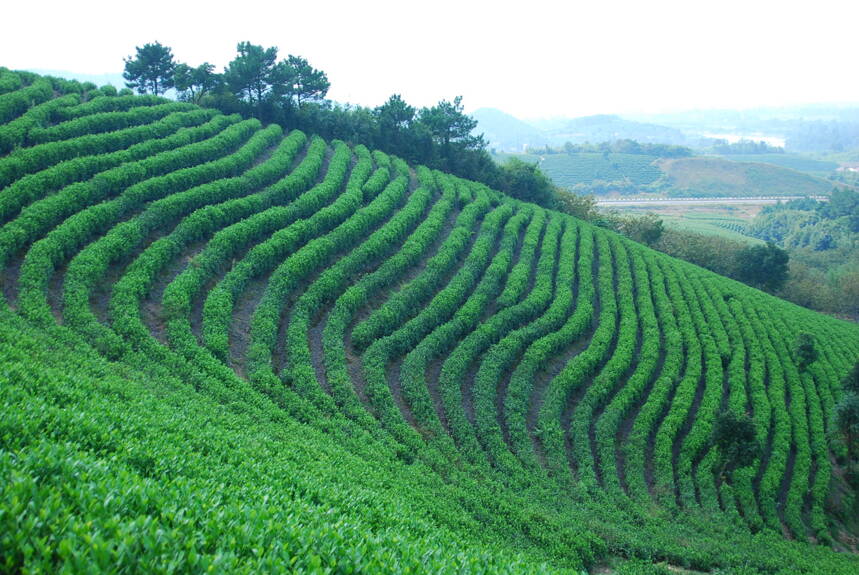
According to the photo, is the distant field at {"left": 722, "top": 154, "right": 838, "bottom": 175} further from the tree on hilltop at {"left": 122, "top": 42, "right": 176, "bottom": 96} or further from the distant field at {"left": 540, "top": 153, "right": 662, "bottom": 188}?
the tree on hilltop at {"left": 122, "top": 42, "right": 176, "bottom": 96}

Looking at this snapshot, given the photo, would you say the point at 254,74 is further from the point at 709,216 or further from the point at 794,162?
the point at 794,162

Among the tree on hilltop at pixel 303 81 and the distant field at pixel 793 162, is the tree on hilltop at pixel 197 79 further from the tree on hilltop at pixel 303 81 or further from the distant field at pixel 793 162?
the distant field at pixel 793 162

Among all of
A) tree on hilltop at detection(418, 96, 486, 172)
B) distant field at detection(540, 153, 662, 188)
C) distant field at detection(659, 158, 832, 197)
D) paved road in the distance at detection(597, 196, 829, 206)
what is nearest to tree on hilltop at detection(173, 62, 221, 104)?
tree on hilltop at detection(418, 96, 486, 172)

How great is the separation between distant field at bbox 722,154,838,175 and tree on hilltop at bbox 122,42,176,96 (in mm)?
163433

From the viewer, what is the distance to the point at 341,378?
55.3 feet

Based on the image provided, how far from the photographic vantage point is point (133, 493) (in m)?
5.64

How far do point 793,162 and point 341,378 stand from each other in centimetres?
19271

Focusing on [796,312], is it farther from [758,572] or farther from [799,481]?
[758,572]

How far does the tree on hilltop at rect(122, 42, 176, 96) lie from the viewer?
129 ft

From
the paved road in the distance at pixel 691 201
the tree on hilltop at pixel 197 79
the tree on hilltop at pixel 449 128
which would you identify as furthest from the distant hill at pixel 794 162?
the tree on hilltop at pixel 197 79

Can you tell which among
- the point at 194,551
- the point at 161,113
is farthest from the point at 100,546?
the point at 161,113

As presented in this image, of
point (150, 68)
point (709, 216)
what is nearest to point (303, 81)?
point (150, 68)

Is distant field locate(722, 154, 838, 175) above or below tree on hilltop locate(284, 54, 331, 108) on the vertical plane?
below

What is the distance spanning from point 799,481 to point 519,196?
32842 millimetres
